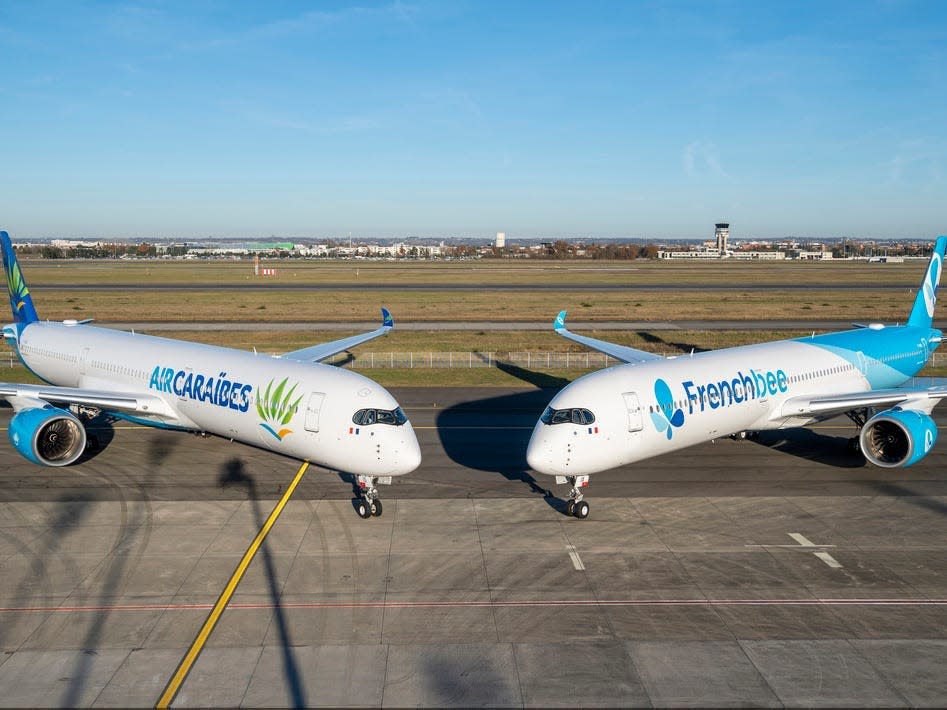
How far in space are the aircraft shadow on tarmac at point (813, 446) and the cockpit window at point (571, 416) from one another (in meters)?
13.0

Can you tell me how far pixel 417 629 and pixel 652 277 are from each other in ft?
450

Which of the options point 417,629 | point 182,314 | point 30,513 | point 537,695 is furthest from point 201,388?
point 182,314

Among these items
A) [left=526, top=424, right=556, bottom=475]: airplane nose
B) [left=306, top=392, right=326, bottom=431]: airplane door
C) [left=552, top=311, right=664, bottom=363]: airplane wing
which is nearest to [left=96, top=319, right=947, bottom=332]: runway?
[left=552, top=311, right=664, bottom=363]: airplane wing

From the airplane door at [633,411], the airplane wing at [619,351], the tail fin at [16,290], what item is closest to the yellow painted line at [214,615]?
the airplane door at [633,411]

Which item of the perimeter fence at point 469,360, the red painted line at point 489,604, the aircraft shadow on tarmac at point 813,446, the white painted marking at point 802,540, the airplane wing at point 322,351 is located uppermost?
the airplane wing at point 322,351

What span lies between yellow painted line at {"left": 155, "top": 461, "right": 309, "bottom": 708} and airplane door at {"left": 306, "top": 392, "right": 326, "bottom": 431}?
3009mm

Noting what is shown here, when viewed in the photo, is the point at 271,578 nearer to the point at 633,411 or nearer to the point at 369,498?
the point at 369,498

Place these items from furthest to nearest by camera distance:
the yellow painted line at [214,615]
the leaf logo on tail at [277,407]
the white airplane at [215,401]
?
the leaf logo on tail at [277,407] → the white airplane at [215,401] → the yellow painted line at [214,615]

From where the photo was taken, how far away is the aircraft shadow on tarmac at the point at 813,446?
3034cm

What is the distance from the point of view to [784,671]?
49.0ft

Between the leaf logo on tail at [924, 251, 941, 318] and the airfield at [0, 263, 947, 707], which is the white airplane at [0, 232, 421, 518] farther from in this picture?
the leaf logo on tail at [924, 251, 941, 318]

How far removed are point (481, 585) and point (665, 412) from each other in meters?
9.36

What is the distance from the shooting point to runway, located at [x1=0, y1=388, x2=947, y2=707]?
14500mm

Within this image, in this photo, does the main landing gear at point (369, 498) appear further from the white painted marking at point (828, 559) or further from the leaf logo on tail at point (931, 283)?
the leaf logo on tail at point (931, 283)
